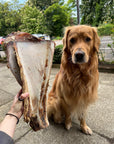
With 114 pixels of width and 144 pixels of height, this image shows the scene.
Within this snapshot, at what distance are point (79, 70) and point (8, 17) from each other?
1252cm

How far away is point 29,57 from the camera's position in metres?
1.20

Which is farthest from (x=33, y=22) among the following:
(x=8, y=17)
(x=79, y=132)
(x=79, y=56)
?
(x=79, y=132)

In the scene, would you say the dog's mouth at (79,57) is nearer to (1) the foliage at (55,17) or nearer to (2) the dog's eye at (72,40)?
(2) the dog's eye at (72,40)

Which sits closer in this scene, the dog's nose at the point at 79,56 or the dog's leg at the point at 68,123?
the dog's nose at the point at 79,56

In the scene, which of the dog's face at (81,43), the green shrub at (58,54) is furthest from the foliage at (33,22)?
the dog's face at (81,43)

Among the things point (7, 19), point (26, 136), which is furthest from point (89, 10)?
point (26, 136)

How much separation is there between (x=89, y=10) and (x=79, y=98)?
18737 mm

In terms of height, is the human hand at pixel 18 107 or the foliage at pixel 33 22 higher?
the foliage at pixel 33 22

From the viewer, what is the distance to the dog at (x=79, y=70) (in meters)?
1.62

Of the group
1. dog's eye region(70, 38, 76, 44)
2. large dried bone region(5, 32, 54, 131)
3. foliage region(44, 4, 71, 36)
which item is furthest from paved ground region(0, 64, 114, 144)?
foliage region(44, 4, 71, 36)

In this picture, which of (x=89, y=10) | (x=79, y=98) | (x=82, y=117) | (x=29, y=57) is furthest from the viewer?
(x=89, y=10)

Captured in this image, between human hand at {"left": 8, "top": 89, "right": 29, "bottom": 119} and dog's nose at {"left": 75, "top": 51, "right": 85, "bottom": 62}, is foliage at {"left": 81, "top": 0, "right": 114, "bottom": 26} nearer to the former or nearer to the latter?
dog's nose at {"left": 75, "top": 51, "right": 85, "bottom": 62}

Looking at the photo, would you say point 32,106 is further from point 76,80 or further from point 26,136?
point 26,136

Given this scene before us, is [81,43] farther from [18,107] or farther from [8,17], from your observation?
[8,17]
